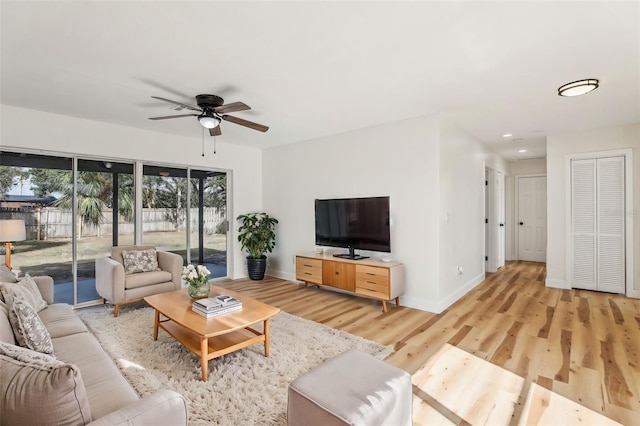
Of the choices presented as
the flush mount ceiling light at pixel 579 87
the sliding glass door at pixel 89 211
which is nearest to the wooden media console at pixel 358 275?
the sliding glass door at pixel 89 211

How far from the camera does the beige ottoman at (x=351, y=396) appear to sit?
137 cm

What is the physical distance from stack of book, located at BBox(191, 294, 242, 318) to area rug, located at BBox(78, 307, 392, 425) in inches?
15.7

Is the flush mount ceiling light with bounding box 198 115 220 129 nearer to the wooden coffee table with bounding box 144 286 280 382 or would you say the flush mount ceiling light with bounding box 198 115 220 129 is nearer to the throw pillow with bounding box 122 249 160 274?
the wooden coffee table with bounding box 144 286 280 382

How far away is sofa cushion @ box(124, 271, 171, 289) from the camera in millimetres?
3709

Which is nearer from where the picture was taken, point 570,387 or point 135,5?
point 135,5

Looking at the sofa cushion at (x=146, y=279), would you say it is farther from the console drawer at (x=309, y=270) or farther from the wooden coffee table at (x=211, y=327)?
the console drawer at (x=309, y=270)

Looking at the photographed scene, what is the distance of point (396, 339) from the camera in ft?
9.86

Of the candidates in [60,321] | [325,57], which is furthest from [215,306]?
[325,57]

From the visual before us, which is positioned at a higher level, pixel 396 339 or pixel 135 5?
pixel 135 5

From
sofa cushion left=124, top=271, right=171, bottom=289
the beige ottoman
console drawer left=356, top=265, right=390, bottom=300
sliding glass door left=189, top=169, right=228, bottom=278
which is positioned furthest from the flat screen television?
the beige ottoman

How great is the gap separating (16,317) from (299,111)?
3.16 m

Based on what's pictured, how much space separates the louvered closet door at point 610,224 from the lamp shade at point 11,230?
7561mm

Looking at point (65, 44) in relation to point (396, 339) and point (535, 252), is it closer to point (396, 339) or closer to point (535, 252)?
point (396, 339)

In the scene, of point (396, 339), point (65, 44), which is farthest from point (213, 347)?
point (65, 44)
